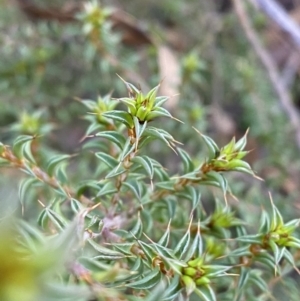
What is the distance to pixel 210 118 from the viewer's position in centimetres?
215

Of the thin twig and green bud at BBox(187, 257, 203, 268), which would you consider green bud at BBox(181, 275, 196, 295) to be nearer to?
green bud at BBox(187, 257, 203, 268)

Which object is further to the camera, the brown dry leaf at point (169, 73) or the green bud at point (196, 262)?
the brown dry leaf at point (169, 73)

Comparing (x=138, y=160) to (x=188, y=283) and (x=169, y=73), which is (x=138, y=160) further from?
(x=169, y=73)

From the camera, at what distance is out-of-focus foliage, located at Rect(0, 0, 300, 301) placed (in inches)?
26.9

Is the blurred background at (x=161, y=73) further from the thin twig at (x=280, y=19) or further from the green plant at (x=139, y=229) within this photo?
the green plant at (x=139, y=229)

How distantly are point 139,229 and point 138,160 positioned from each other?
0.14 metres

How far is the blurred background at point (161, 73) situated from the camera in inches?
Result: 67.3

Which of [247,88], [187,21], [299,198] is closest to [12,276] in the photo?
[299,198]

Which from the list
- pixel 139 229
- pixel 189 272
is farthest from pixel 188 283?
pixel 139 229

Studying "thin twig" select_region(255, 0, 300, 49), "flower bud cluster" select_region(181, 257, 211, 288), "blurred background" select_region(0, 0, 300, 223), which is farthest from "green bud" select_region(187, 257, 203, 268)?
"thin twig" select_region(255, 0, 300, 49)

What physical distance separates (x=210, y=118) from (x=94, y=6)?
0.83 meters

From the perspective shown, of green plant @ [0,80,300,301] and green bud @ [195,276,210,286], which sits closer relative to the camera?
green plant @ [0,80,300,301]

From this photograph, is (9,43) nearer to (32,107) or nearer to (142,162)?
(32,107)

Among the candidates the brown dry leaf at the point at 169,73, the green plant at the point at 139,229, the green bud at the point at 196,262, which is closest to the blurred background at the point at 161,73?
the brown dry leaf at the point at 169,73
